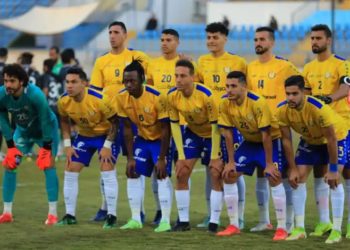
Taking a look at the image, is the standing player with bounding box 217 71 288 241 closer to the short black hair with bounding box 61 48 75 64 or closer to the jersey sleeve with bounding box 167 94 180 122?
the jersey sleeve with bounding box 167 94 180 122

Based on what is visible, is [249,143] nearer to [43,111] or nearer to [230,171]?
[230,171]

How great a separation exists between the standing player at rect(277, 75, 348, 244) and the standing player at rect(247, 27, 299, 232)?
0.49 meters

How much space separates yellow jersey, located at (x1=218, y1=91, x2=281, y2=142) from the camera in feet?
37.9

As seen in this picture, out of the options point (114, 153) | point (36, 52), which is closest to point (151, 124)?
point (114, 153)

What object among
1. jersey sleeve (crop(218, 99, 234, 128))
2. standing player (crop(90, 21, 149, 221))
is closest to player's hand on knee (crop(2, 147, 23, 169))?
standing player (crop(90, 21, 149, 221))

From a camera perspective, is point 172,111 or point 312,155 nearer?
point 312,155

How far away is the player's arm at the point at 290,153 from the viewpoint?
11461 millimetres

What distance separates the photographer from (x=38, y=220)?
1338 cm

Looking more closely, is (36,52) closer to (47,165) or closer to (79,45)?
(79,45)

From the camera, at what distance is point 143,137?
41.5ft

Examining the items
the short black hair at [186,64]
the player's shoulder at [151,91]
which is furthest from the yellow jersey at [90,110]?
the short black hair at [186,64]

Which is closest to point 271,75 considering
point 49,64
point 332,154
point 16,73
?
point 332,154

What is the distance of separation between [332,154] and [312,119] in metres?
0.44

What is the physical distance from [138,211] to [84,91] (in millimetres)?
1558
